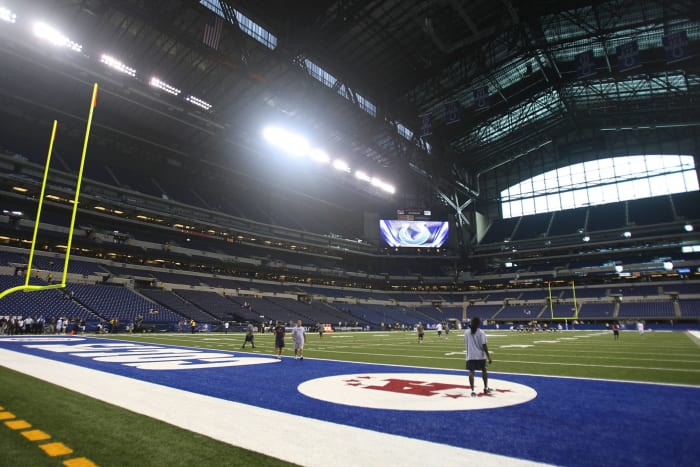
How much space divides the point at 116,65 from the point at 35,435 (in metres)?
31.2

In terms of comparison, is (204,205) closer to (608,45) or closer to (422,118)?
(422,118)

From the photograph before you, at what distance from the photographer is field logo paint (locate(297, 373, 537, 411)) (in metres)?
5.94

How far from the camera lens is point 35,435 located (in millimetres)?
3916

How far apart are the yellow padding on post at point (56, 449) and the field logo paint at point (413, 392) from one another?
12.0 ft

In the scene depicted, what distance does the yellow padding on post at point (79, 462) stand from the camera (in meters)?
3.11

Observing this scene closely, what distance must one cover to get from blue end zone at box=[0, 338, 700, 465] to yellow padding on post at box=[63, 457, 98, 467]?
2.64 meters

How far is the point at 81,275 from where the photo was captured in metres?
35.2

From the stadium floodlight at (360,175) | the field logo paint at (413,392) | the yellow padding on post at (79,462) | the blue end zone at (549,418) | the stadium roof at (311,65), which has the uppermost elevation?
the stadium roof at (311,65)

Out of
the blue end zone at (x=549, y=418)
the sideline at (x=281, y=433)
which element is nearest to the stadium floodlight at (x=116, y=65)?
the blue end zone at (x=549, y=418)

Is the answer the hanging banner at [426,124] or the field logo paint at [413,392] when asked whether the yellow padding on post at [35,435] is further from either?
the hanging banner at [426,124]

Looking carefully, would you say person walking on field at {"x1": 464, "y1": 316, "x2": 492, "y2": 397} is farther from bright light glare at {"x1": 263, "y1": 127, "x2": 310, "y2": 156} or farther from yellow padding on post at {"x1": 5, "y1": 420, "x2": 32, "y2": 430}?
bright light glare at {"x1": 263, "y1": 127, "x2": 310, "y2": 156}

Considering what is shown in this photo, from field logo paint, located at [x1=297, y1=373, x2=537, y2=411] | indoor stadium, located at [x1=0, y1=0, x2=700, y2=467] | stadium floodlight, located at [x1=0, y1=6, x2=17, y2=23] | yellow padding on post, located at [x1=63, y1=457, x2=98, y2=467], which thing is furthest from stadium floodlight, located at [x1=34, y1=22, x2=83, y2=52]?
yellow padding on post, located at [x1=63, y1=457, x2=98, y2=467]

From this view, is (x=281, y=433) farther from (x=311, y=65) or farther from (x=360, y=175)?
(x=360, y=175)

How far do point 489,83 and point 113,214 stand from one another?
43.7 metres
